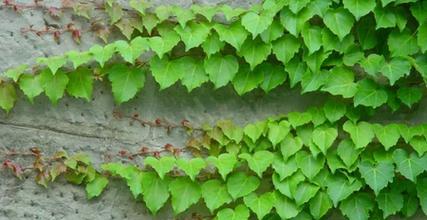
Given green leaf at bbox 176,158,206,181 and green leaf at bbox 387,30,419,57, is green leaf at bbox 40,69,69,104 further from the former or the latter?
green leaf at bbox 387,30,419,57

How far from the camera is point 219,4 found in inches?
112

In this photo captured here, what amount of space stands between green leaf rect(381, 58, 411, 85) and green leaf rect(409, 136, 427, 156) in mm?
255

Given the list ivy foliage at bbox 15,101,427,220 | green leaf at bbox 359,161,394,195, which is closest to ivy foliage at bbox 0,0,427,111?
ivy foliage at bbox 15,101,427,220

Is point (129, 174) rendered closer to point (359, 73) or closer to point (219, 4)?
point (219, 4)

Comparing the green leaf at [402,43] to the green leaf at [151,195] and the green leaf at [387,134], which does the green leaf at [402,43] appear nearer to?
the green leaf at [387,134]

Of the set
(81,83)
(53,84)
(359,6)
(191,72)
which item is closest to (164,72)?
(191,72)

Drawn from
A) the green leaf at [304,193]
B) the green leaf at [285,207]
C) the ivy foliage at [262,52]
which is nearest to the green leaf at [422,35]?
the ivy foliage at [262,52]

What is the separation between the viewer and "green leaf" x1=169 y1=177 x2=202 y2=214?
2.74 m

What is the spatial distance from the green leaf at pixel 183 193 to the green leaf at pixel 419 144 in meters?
0.84

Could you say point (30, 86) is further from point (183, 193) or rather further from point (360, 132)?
point (360, 132)

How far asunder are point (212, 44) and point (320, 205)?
0.75 m

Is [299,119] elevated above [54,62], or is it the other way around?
[54,62]

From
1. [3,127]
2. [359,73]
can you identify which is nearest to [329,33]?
[359,73]

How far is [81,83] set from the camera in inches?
108
